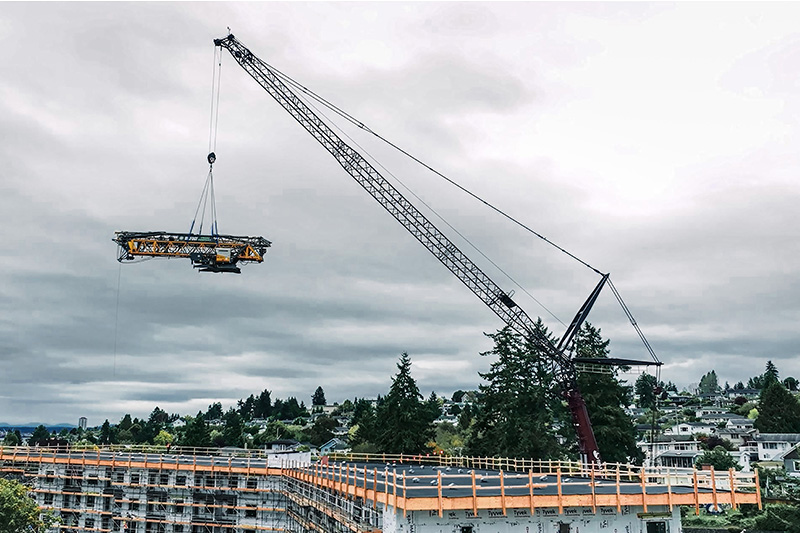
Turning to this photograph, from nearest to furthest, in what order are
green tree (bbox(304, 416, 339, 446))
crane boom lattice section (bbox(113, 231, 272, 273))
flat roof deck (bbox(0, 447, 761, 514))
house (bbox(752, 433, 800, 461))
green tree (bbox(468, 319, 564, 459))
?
flat roof deck (bbox(0, 447, 761, 514))
crane boom lattice section (bbox(113, 231, 272, 273))
green tree (bbox(468, 319, 564, 459))
house (bbox(752, 433, 800, 461))
green tree (bbox(304, 416, 339, 446))

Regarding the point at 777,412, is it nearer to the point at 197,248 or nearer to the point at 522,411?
the point at 522,411

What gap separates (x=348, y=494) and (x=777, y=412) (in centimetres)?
13447

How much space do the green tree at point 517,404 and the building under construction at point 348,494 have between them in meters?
9.18

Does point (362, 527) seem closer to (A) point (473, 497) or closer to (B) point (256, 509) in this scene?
(A) point (473, 497)

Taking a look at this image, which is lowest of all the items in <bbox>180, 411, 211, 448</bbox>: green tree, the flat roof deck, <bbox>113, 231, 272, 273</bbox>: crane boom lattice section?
<bbox>180, 411, 211, 448</bbox>: green tree

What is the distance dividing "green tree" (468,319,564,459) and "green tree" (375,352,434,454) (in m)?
9.11

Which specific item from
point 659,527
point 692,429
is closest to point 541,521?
point 659,527

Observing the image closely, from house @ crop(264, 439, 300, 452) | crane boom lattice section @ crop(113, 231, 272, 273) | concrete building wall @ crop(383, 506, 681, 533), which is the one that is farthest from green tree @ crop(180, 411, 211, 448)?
concrete building wall @ crop(383, 506, 681, 533)

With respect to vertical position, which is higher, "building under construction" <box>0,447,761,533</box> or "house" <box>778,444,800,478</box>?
"building under construction" <box>0,447,761,533</box>

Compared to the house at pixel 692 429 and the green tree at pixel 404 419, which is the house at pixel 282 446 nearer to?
the green tree at pixel 404 419

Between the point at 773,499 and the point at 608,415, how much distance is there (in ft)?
66.1

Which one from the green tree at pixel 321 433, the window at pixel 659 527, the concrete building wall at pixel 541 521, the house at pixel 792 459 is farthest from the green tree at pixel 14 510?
the green tree at pixel 321 433

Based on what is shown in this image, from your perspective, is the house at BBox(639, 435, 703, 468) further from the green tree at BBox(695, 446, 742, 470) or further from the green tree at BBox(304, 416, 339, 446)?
the green tree at BBox(304, 416, 339, 446)

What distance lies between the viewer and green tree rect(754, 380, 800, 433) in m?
136
